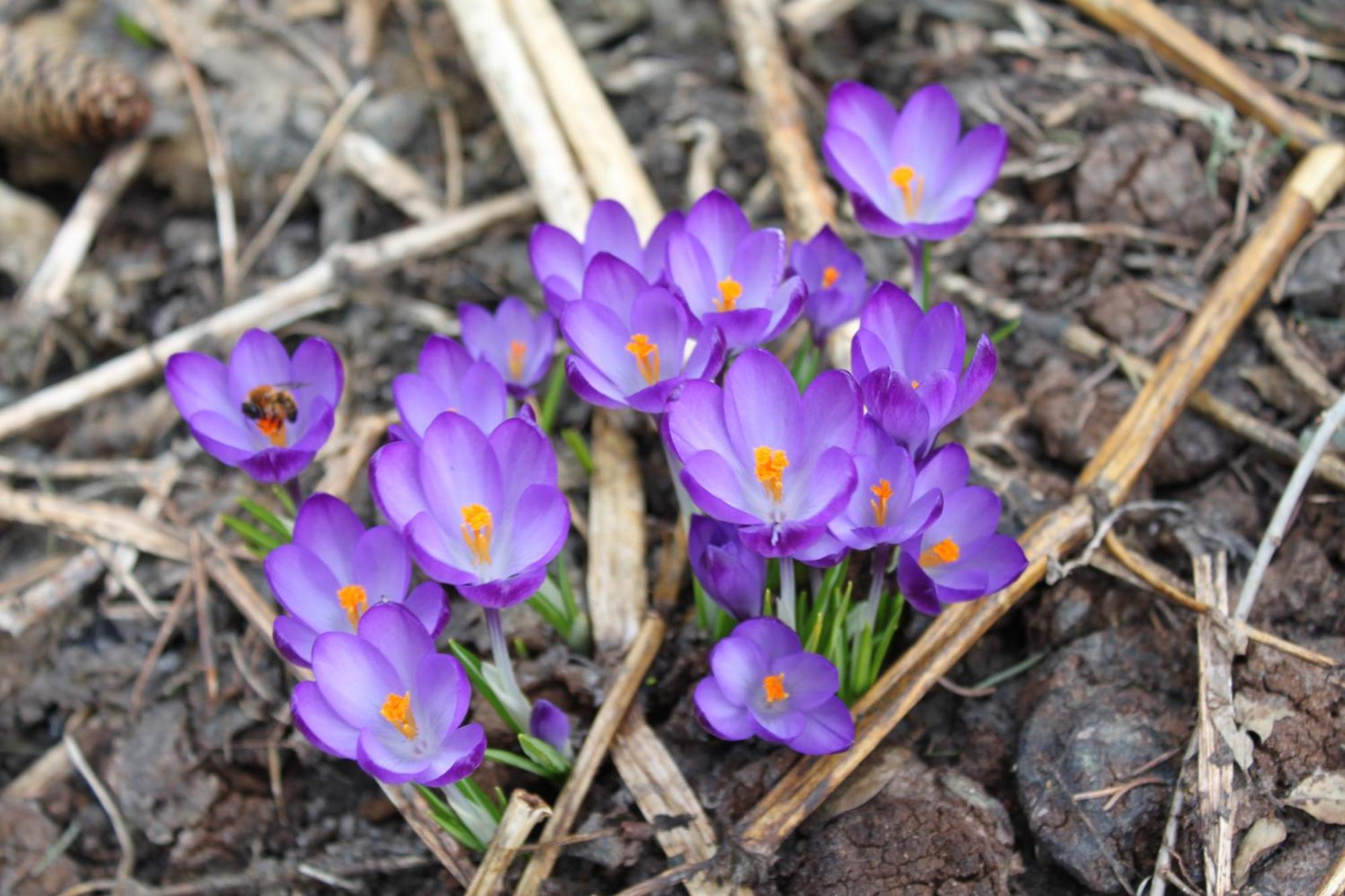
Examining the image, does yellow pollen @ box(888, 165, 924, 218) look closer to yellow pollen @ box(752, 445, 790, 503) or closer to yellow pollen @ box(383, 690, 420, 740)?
yellow pollen @ box(752, 445, 790, 503)

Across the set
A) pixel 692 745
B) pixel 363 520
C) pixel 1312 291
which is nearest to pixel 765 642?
pixel 692 745

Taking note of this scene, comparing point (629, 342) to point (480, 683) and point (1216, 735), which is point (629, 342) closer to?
point (480, 683)

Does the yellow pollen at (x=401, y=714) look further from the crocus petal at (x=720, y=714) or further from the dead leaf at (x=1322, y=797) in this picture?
the dead leaf at (x=1322, y=797)

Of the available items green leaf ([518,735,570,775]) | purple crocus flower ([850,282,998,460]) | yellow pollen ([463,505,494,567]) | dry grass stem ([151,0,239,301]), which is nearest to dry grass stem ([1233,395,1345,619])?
purple crocus flower ([850,282,998,460])

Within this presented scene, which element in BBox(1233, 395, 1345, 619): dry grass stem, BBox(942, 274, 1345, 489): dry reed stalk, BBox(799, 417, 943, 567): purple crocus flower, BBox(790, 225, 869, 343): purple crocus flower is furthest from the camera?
BBox(942, 274, 1345, 489): dry reed stalk

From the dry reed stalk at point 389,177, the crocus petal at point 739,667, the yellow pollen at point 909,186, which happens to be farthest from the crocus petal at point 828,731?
the dry reed stalk at point 389,177
